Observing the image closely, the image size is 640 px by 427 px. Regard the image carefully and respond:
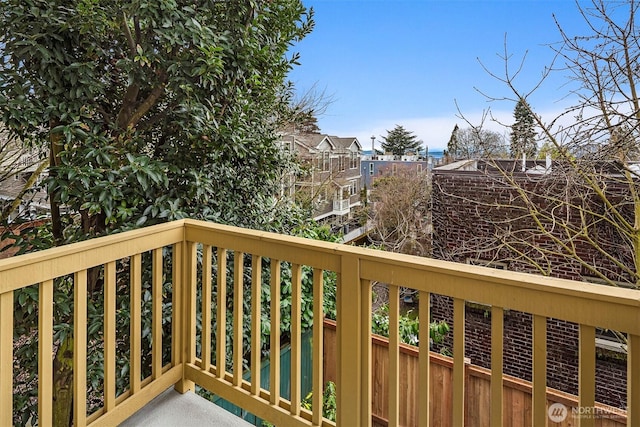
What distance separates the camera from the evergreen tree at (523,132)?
2.97 metres

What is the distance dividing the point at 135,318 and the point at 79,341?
251 millimetres

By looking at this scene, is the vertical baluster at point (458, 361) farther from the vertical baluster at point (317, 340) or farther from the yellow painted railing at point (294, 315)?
the vertical baluster at point (317, 340)

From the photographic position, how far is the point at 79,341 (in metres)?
1.36

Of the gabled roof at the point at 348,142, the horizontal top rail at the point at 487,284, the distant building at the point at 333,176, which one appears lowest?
the horizontal top rail at the point at 487,284

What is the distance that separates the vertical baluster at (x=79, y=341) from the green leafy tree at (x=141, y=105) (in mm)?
450

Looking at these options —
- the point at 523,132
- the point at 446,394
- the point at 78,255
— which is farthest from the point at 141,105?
the point at 523,132

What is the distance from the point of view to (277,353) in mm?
1511

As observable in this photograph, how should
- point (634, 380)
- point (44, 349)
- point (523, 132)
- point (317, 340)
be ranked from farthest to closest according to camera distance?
point (523, 132)
point (317, 340)
point (44, 349)
point (634, 380)

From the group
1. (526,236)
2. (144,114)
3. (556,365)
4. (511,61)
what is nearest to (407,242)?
(526,236)

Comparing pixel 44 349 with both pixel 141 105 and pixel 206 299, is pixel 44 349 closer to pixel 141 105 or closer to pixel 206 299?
pixel 206 299

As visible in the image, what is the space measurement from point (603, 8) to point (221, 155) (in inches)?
102

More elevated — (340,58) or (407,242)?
(340,58)

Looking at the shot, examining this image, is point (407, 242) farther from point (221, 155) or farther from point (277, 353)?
point (277, 353)

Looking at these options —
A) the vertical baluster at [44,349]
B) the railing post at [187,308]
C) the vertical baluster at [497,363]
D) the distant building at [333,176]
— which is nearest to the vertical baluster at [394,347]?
the vertical baluster at [497,363]
